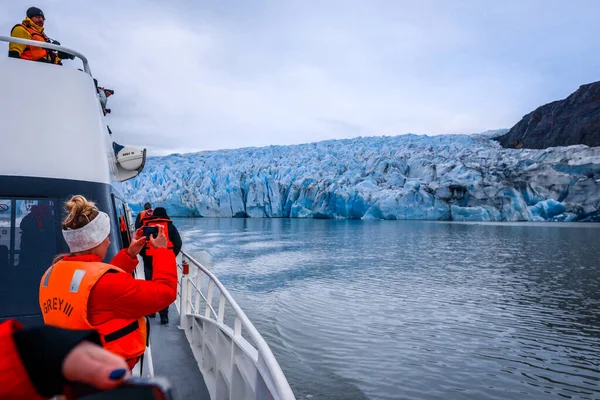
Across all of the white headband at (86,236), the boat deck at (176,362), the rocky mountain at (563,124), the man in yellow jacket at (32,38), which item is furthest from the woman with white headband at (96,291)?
the rocky mountain at (563,124)

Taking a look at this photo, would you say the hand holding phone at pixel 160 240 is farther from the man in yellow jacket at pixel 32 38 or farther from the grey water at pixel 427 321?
the grey water at pixel 427 321

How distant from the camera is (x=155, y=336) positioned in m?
4.11

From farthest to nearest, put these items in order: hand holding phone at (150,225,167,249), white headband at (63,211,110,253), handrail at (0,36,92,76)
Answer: handrail at (0,36,92,76)
hand holding phone at (150,225,167,249)
white headband at (63,211,110,253)

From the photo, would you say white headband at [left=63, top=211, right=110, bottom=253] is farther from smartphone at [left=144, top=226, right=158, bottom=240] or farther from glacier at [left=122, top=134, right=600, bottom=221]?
glacier at [left=122, top=134, right=600, bottom=221]

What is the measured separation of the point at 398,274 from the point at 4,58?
13.0m

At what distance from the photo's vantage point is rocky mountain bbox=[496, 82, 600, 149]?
2335 inches

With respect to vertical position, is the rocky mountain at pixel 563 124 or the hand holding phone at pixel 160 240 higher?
the rocky mountain at pixel 563 124

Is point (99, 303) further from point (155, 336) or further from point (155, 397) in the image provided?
point (155, 336)

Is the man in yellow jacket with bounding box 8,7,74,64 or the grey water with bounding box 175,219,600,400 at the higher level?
the man in yellow jacket with bounding box 8,7,74,64

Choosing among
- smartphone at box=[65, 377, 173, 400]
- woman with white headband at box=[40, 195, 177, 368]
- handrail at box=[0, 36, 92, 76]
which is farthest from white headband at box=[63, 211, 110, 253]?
handrail at box=[0, 36, 92, 76]

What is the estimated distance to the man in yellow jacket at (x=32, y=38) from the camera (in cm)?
302

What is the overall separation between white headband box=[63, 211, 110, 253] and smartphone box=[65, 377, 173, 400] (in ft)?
2.85

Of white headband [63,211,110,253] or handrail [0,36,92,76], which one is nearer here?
white headband [63,211,110,253]

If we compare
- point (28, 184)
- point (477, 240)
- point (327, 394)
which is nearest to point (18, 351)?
point (28, 184)
